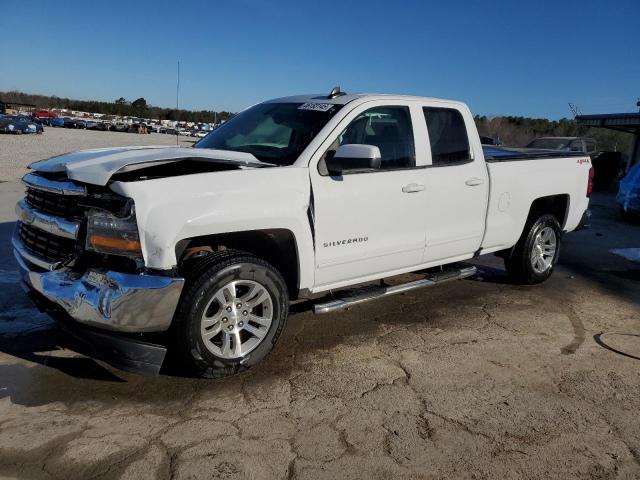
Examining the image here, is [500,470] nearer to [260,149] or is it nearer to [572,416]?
[572,416]

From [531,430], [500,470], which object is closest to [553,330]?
[531,430]

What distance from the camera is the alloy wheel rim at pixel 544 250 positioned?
6020mm

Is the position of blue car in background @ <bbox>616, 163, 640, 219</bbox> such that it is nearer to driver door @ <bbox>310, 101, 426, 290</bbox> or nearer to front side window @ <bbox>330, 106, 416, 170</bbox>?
driver door @ <bbox>310, 101, 426, 290</bbox>

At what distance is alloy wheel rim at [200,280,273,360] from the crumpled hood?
852 millimetres

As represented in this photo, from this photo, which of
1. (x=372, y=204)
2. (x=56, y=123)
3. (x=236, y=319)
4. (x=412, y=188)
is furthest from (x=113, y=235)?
(x=56, y=123)

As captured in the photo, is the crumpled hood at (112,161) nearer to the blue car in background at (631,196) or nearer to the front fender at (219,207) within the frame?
the front fender at (219,207)

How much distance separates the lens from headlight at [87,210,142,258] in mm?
3068

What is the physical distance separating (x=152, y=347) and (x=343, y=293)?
1719 mm

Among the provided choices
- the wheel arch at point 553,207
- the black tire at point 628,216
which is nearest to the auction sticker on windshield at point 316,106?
the wheel arch at point 553,207

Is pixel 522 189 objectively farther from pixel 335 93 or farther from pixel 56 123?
pixel 56 123

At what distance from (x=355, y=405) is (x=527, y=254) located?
11.1 feet

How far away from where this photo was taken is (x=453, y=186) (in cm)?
479

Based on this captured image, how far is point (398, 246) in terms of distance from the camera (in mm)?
4445

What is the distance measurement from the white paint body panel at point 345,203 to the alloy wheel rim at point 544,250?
0.47m
